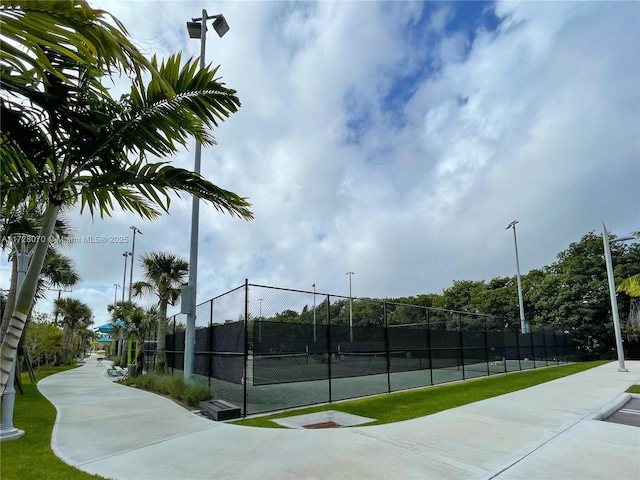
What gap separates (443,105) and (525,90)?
252cm

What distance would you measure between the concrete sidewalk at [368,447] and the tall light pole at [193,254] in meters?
1.92

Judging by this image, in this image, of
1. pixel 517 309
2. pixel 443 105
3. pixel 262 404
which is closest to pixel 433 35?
pixel 443 105

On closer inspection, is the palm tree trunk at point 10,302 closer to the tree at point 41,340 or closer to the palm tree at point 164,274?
the palm tree at point 164,274

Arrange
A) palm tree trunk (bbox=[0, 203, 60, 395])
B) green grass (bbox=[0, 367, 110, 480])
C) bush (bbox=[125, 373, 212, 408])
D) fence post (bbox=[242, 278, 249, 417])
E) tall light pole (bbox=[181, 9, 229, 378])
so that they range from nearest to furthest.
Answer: palm tree trunk (bbox=[0, 203, 60, 395]), green grass (bbox=[0, 367, 110, 480]), fence post (bbox=[242, 278, 249, 417]), bush (bbox=[125, 373, 212, 408]), tall light pole (bbox=[181, 9, 229, 378])

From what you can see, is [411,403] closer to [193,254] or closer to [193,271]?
[193,271]

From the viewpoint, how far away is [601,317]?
31891mm

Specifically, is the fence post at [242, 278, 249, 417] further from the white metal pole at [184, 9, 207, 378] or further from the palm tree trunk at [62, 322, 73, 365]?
the palm tree trunk at [62, 322, 73, 365]

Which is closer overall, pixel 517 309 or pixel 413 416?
pixel 413 416

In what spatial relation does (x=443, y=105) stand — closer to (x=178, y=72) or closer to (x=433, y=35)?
(x=433, y=35)

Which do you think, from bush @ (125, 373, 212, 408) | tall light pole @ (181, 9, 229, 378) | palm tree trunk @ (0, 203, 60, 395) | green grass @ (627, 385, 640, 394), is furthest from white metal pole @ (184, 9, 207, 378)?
green grass @ (627, 385, 640, 394)

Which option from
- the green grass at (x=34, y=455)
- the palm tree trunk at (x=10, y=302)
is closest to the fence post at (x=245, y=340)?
the green grass at (x=34, y=455)

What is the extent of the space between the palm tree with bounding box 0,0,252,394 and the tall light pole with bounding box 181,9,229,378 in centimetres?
578

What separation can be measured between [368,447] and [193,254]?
23.2 feet

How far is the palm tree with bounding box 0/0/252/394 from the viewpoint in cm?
320
